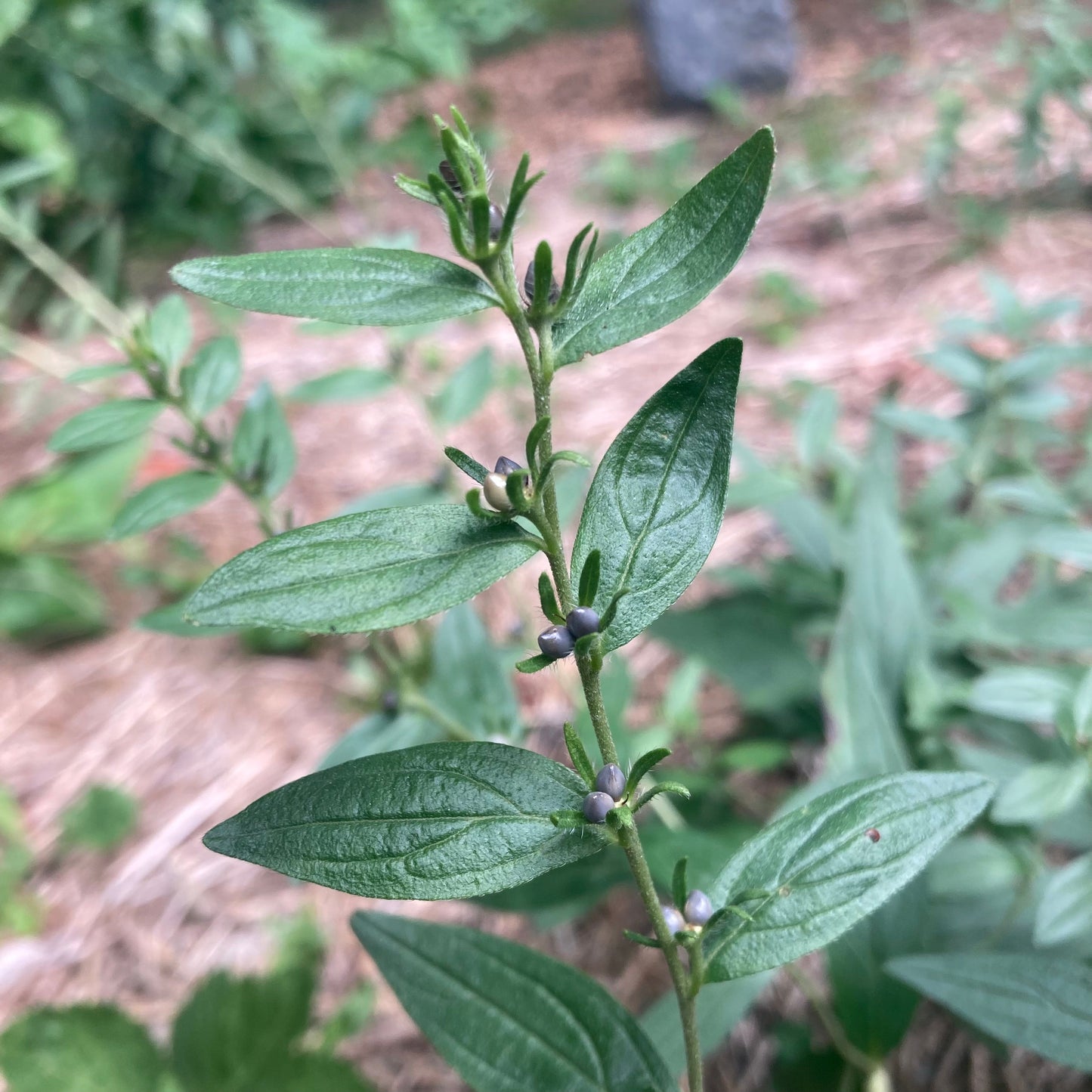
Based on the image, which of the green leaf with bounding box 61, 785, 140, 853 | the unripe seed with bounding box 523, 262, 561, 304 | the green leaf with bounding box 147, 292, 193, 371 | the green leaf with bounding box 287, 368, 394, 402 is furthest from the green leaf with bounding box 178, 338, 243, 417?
the green leaf with bounding box 61, 785, 140, 853

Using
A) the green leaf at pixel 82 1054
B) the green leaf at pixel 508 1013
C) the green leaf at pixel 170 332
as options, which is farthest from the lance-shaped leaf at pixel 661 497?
the green leaf at pixel 82 1054

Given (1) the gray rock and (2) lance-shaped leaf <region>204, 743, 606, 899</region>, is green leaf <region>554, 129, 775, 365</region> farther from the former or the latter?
(1) the gray rock

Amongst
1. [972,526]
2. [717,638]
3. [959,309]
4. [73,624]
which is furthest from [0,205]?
[959,309]

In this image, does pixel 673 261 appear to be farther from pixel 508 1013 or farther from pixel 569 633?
pixel 508 1013

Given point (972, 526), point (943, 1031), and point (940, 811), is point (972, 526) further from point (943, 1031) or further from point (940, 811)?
point (940, 811)

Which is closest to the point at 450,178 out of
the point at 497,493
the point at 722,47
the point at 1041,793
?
the point at 497,493

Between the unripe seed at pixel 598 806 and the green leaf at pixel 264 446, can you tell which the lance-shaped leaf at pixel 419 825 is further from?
the green leaf at pixel 264 446
